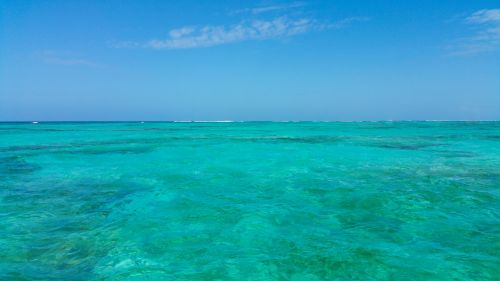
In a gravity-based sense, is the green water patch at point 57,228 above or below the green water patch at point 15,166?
below

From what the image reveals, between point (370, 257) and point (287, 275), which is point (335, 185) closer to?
point (370, 257)

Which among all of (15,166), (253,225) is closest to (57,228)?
(253,225)

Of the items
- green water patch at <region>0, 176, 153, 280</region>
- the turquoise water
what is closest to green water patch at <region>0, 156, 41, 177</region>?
the turquoise water

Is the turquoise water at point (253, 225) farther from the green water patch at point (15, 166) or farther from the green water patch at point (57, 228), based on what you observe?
the green water patch at point (15, 166)

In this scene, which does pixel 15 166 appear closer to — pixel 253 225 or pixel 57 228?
pixel 57 228

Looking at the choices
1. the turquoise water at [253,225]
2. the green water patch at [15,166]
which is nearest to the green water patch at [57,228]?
the turquoise water at [253,225]

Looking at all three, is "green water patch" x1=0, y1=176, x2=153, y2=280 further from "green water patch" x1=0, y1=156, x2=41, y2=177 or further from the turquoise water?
"green water patch" x1=0, y1=156, x2=41, y2=177

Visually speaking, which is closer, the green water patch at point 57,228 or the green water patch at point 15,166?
the green water patch at point 57,228

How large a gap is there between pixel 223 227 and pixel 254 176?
4.54m

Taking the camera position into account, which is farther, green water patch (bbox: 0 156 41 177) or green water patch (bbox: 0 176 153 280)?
green water patch (bbox: 0 156 41 177)

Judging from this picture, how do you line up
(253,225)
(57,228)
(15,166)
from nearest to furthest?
(57,228) → (253,225) → (15,166)

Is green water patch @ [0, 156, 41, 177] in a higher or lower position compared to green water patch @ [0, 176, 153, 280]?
higher

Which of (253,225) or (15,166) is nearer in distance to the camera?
(253,225)

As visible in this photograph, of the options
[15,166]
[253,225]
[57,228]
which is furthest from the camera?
[15,166]
